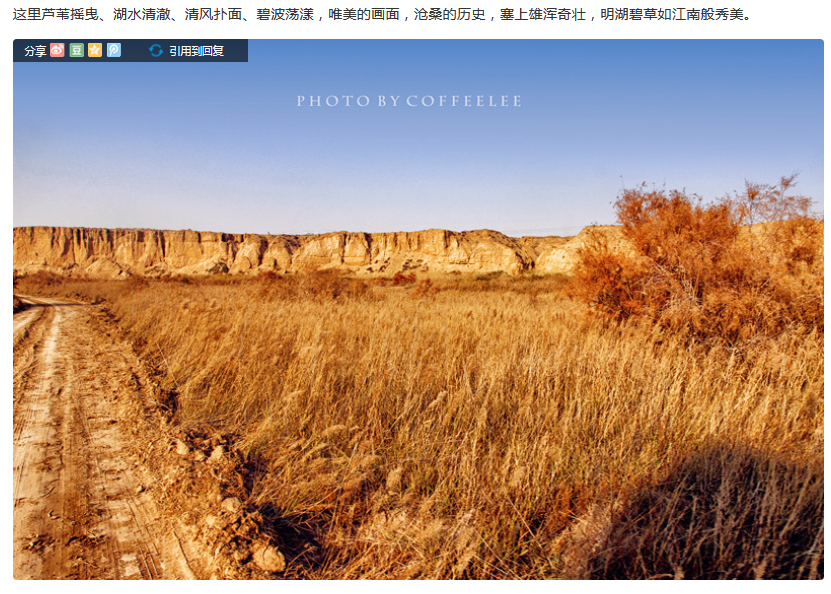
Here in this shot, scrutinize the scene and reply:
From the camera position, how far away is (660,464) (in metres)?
2.85

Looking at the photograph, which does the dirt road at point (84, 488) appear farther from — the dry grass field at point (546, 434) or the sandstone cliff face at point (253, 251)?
the sandstone cliff face at point (253, 251)

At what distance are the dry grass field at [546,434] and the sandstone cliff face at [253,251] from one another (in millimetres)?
54651

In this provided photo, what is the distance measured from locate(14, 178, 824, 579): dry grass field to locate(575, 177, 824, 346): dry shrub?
0.03 m

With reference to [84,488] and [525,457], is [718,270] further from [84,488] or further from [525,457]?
[84,488]

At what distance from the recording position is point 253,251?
72.4 m

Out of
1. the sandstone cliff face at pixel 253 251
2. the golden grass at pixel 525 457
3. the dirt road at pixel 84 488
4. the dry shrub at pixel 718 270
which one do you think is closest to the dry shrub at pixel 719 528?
the golden grass at pixel 525 457

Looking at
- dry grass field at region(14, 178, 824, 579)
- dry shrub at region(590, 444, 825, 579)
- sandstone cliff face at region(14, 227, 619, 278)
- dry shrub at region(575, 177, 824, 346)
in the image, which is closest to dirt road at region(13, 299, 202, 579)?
dry grass field at region(14, 178, 824, 579)

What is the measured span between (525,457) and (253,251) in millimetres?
74899

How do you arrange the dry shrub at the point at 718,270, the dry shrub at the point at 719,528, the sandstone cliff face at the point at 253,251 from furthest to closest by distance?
1. the sandstone cliff face at the point at 253,251
2. the dry shrub at the point at 718,270
3. the dry shrub at the point at 719,528

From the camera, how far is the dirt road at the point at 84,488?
232 cm

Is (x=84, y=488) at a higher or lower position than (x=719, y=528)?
lower

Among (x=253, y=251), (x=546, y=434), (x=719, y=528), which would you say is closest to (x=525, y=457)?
(x=546, y=434)

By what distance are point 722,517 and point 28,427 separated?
5.26m

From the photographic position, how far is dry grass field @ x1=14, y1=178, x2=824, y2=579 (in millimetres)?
2266
